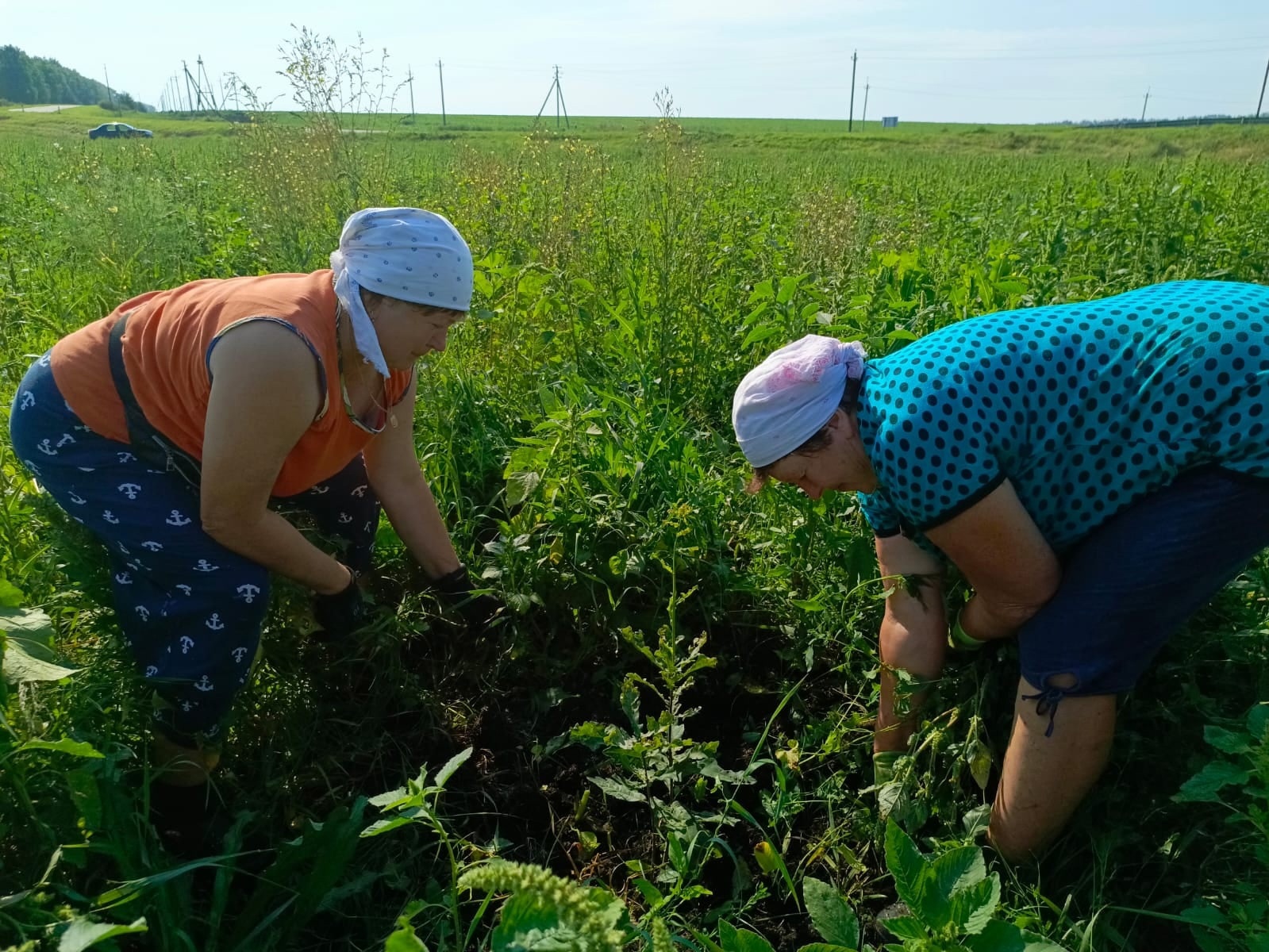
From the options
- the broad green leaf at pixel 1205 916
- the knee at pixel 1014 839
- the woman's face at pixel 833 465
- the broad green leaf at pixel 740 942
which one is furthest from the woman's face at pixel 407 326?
the broad green leaf at pixel 1205 916

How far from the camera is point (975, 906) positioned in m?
1.18

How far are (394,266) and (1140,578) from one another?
152cm

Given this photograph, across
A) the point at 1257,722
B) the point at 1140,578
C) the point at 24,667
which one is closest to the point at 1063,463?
the point at 1140,578

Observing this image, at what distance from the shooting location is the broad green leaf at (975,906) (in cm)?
117

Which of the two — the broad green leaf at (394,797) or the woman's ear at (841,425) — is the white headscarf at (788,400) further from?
the broad green leaf at (394,797)

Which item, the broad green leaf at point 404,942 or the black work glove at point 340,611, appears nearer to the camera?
the broad green leaf at point 404,942

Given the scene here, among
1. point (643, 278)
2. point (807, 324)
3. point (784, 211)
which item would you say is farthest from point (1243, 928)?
point (784, 211)

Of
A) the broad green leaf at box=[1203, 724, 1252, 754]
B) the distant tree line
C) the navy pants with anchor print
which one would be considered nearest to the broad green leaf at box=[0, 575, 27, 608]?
the navy pants with anchor print

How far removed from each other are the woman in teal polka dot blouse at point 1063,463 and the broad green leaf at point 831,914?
57 centimetres

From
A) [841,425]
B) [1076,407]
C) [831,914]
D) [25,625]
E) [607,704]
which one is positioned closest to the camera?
[831,914]

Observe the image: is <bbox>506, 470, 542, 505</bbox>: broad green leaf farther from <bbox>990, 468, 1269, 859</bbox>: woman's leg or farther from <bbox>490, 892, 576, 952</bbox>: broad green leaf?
<bbox>490, 892, 576, 952</bbox>: broad green leaf

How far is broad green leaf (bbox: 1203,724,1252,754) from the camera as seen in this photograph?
1314mm

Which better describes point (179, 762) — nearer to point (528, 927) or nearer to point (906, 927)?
point (528, 927)

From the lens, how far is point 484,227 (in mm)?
3729
